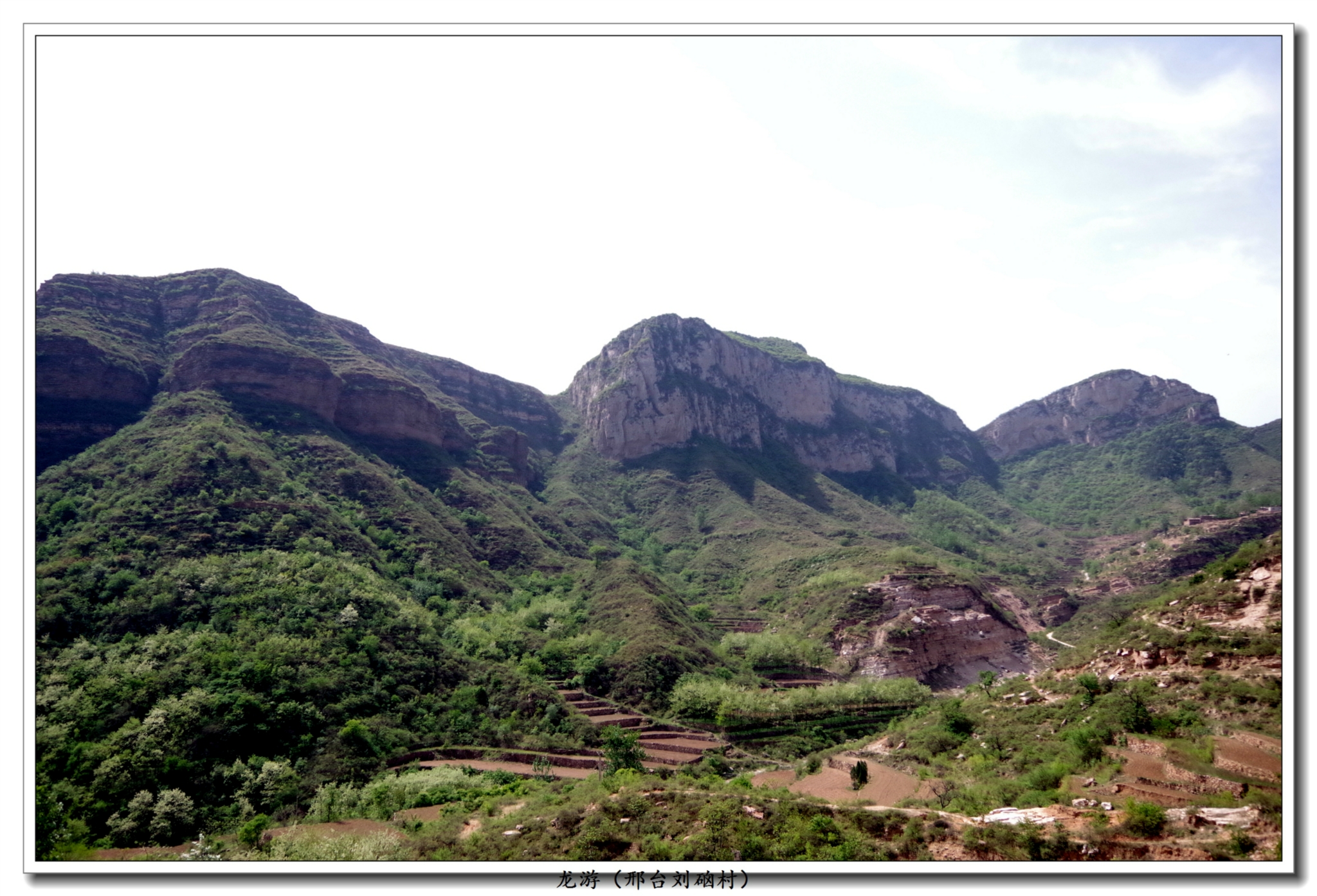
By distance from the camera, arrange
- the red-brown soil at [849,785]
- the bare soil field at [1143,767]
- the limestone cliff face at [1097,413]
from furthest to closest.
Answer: the limestone cliff face at [1097,413], the red-brown soil at [849,785], the bare soil field at [1143,767]

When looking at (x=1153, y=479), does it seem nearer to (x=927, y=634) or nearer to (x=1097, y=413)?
(x=1097, y=413)

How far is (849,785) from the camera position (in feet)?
73.6

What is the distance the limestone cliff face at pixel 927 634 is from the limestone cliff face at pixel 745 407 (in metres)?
63.7

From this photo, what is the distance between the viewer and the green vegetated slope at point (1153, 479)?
92812 millimetres

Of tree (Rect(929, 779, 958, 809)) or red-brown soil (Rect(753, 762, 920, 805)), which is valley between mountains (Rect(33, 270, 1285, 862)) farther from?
red-brown soil (Rect(753, 762, 920, 805))

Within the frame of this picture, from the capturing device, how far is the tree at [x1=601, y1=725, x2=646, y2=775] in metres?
28.9

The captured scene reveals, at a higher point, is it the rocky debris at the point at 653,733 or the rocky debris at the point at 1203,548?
the rocky debris at the point at 1203,548

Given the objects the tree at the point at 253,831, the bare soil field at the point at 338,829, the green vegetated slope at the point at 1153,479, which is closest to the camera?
the bare soil field at the point at 338,829

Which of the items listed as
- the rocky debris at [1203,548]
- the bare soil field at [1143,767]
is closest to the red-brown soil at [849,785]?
the bare soil field at [1143,767]

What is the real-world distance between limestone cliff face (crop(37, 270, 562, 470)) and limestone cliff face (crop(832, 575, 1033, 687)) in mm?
59457

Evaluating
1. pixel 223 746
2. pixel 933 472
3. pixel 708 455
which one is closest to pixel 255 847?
pixel 223 746

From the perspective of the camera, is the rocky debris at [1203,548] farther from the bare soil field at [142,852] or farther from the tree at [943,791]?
the bare soil field at [142,852]

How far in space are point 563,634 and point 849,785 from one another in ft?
108

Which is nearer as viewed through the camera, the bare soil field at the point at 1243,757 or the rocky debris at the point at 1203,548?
the bare soil field at the point at 1243,757
